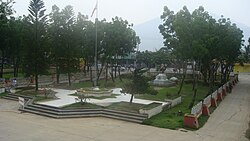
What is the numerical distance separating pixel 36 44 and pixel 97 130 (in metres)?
13.3

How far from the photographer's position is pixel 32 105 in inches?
814

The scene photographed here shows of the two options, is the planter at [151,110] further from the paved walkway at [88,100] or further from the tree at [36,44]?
the tree at [36,44]

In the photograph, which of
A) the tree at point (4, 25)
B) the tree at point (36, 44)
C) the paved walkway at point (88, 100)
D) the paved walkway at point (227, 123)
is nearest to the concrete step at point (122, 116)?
the paved walkway at point (88, 100)

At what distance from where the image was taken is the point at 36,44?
2638 cm

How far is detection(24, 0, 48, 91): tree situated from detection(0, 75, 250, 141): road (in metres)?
7.09

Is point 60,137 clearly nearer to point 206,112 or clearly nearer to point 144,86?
point 144,86

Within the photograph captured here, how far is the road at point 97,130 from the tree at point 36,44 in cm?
709

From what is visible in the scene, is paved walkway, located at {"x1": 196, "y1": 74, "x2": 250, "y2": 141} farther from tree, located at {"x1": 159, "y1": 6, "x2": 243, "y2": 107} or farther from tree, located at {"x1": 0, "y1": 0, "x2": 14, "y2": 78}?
tree, located at {"x1": 0, "y1": 0, "x2": 14, "y2": 78}

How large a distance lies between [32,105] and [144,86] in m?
7.58

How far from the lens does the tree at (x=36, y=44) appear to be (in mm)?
26391

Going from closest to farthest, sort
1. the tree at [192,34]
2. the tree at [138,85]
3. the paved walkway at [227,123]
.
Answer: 1. the paved walkway at [227,123]
2. the tree at [138,85]
3. the tree at [192,34]

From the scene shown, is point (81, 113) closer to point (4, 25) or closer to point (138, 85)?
point (138, 85)

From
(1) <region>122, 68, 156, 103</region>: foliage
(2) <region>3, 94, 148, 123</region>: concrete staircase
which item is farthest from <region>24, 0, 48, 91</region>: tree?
(1) <region>122, 68, 156, 103</region>: foliage

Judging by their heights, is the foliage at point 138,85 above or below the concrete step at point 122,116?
above
